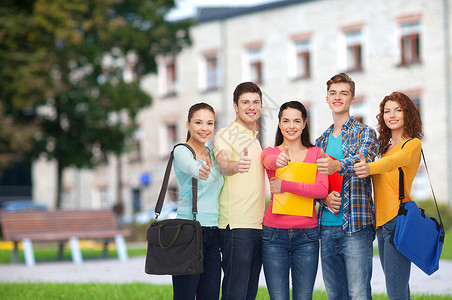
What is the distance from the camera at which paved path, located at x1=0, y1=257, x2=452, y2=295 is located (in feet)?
30.0

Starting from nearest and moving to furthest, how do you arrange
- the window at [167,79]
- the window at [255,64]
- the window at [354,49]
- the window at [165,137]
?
1. the window at [354,49]
2. the window at [255,64]
3. the window at [167,79]
4. the window at [165,137]

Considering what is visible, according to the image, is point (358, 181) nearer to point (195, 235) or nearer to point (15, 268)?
point (195, 235)

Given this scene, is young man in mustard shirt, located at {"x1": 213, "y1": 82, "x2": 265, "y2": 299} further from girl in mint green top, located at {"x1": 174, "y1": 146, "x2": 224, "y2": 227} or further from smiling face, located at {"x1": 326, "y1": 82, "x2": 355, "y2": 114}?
smiling face, located at {"x1": 326, "y1": 82, "x2": 355, "y2": 114}

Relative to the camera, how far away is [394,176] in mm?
5133

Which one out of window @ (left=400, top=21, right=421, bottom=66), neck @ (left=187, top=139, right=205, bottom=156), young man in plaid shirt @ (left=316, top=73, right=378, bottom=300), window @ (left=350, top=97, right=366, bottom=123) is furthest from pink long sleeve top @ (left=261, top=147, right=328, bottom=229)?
window @ (left=400, top=21, right=421, bottom=66)

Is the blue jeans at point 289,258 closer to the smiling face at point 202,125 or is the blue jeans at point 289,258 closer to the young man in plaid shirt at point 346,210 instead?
the young man in plaid shirt at point 346,210

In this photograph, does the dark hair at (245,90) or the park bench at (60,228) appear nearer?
A: the dark hair at (245,90)

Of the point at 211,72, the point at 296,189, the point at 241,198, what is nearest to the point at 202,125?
the point at 241,198

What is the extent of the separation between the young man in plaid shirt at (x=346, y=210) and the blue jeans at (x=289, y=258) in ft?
0.39

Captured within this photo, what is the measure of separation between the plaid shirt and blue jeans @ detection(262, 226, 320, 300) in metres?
0.22

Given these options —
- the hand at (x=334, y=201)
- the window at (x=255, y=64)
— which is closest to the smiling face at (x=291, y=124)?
the hand at (x=334, y=201)

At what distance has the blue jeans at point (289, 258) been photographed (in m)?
5.03

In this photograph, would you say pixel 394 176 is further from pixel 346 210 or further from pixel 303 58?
pixel 303 58

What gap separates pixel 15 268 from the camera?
13477 millimetres
